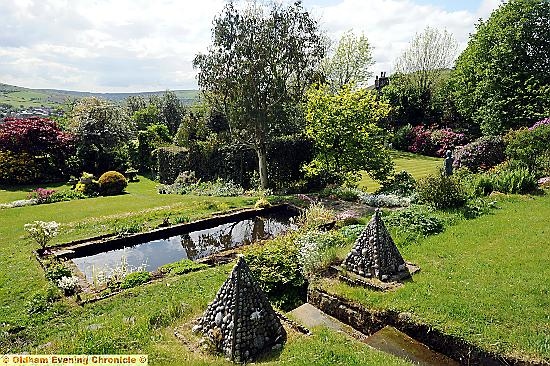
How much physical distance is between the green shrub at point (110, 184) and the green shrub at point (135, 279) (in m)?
13.7

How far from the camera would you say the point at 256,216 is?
15156 millimetres

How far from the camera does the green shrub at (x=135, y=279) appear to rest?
351 inches

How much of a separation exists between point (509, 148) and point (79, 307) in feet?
57.1

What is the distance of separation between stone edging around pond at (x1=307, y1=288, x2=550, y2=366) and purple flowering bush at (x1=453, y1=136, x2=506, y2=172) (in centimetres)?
1436

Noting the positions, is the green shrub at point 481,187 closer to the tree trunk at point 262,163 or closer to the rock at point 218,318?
the tree trunk at point 262,163

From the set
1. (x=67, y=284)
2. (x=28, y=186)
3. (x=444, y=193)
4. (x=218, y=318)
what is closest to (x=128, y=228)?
(x=67, y=284)

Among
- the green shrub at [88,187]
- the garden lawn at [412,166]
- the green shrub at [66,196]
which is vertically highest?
the garden lawn at [412,166]

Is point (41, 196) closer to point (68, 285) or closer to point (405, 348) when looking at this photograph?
point (68, 285)

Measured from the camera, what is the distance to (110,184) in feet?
70.5

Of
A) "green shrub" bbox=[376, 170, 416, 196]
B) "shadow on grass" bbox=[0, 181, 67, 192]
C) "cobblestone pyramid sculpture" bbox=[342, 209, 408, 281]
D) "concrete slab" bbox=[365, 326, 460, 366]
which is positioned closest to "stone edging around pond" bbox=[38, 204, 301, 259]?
"green shrub" bbox=[376, 170, 416, 196]

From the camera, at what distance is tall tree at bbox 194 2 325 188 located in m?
16.5

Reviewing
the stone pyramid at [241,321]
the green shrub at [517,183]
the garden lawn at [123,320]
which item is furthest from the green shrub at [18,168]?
the green shrub at [517,183]

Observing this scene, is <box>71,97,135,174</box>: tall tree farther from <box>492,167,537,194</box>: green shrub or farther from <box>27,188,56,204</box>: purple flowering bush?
<box>492,167,537,194</box>: green shrub

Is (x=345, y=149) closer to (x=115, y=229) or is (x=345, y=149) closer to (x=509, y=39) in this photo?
(x=115, y=229)
